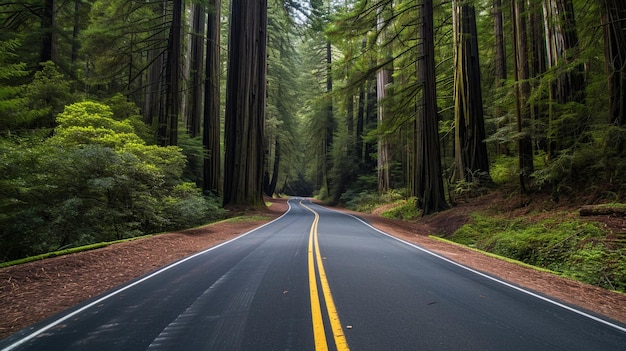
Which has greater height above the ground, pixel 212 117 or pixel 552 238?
pixel 212 117

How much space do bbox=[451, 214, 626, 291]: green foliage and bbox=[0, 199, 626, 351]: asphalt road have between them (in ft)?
7.92

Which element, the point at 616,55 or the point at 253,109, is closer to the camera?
the point at 616,55

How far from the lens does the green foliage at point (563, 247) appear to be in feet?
21.8

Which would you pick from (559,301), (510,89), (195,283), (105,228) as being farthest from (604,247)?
(105,228)

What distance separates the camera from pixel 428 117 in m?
16.9

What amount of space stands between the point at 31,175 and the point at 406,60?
66.8 feet

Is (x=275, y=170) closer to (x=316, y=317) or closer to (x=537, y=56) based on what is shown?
(x=537, y=56)

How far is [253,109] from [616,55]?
1758 centimetres

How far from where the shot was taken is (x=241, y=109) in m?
20.9

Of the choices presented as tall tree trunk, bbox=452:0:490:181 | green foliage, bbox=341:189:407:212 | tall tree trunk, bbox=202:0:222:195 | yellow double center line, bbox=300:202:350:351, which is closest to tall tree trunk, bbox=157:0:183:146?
tall tree trunk, bbox=202:0:222:195

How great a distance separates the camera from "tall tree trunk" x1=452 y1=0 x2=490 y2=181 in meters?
16.2

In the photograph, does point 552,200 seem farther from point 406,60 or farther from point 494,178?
point 406,60

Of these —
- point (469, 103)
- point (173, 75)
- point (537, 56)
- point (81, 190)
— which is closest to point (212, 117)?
point (173, 75)

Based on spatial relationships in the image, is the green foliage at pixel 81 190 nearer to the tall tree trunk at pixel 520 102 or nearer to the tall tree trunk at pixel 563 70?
the tall tree trunk at pixel 520 102
